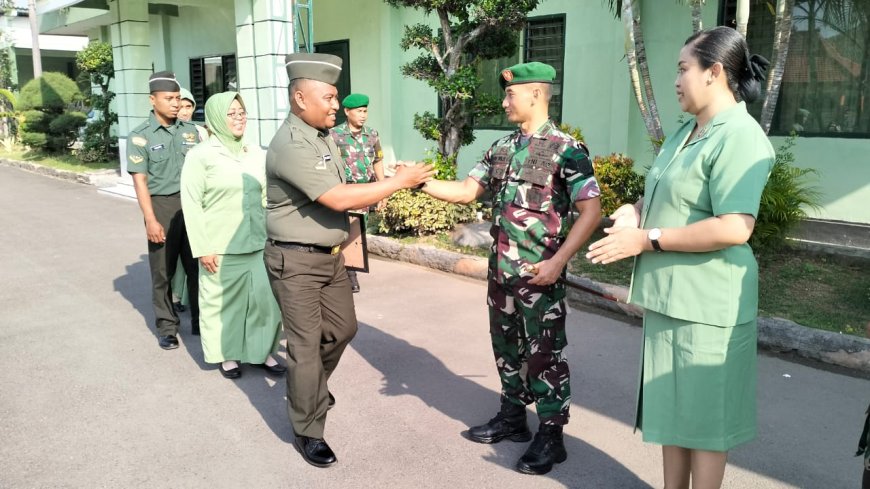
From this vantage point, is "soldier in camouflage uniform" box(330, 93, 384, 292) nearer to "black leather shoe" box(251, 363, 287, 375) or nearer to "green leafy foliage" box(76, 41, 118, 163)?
"black leather shoe" box(251, 363, 287, 375)

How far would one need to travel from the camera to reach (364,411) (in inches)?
159

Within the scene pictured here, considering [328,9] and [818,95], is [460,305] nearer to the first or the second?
[818,95]

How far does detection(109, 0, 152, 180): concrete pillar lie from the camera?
1458 cm

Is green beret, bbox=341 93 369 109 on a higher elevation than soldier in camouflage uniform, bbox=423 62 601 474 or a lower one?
higher

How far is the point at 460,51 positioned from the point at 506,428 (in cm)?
540

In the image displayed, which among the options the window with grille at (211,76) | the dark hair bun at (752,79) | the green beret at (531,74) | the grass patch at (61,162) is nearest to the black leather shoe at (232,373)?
the green beret at (531,74)

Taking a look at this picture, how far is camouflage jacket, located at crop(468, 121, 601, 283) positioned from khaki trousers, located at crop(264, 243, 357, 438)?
3.00 feet

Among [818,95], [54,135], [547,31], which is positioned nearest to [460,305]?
[818,95]

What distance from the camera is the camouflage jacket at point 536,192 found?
315 cm

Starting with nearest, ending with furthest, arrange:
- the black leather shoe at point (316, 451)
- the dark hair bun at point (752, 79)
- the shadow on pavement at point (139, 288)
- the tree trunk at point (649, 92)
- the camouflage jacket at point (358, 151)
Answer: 1. the dark hair bun at point (752, 79)
2. the black leather shoe at point (316, 451)
3. the shadow on pavement at point (139, 288)
4. the camouflage jacket at point (358, 151)
5. the tree trunk at point (649, 92)

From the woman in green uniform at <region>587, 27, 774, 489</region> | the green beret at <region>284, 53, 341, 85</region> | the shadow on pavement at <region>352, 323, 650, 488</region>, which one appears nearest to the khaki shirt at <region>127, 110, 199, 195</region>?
the shadow on pavement at <region>352, 323, 650, 488</region>

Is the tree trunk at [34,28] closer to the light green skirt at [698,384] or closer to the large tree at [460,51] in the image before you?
the large tree at [460,51]

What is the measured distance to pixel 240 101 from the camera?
4438mm

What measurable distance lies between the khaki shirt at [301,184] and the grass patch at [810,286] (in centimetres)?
366
